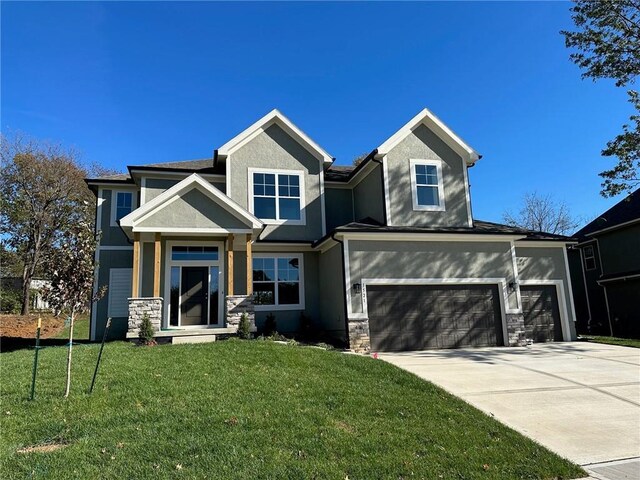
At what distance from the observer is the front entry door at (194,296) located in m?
14.9

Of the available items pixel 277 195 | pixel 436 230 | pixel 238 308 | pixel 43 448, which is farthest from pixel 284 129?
pixel 43 448

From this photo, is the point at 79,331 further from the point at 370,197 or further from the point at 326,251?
the point at 370,197

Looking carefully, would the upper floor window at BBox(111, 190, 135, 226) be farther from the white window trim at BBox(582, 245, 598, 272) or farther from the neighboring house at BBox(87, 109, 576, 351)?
the white window trim at BBox(582, 245, 598, 272)

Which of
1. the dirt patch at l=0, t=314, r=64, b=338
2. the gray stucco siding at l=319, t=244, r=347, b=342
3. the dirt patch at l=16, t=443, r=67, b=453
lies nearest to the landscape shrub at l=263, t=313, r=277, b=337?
the gray stucco siding at l=319, t=244, r=347, b=342

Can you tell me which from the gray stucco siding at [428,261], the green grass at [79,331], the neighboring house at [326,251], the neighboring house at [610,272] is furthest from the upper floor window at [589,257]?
the green grass at [79,331]

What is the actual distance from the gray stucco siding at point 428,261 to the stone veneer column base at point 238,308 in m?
3.12

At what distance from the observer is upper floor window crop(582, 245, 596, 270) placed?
24.2m

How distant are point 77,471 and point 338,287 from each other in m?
10.6

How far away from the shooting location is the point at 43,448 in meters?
5.08

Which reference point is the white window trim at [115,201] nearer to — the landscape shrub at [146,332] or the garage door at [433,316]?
the landscape shrub at [146,332]

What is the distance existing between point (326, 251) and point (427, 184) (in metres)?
4.51

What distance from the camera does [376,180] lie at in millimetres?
16516

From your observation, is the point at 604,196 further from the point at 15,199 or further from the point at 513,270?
the point at 15,199

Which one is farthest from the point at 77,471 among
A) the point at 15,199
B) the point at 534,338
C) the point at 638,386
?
the point at 15,199
